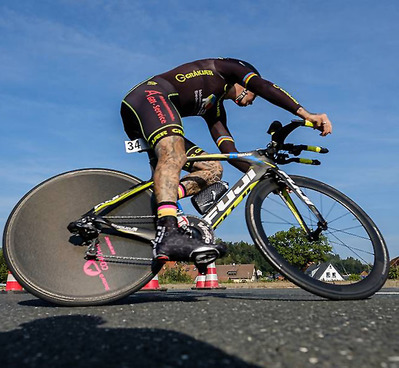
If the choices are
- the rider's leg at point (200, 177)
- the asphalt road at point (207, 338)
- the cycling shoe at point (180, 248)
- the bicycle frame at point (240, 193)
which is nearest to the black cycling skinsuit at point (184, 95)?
the rider's leg at point (200, 177)

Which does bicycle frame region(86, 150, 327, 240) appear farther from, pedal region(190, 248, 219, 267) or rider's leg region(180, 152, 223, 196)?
pedal region(190, 248, 219, 267)

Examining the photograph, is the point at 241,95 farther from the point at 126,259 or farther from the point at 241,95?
the point at 126,259

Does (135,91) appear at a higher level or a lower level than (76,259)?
higher

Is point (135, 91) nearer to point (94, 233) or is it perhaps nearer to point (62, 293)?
point (94, 233)

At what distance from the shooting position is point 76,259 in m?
3.56

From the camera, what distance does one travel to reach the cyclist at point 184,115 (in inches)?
126

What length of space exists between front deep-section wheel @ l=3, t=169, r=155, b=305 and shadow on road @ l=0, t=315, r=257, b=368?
123cm

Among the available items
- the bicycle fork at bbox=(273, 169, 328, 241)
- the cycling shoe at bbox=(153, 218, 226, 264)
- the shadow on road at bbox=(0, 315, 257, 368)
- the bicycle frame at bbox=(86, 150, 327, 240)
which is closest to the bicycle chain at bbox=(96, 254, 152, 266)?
the bicycle frame at bbox=(86, 150, 327, 240)

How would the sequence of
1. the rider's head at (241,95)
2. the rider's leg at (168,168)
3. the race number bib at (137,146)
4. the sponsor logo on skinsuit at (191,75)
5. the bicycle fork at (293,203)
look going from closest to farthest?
the rider's leg at (168,168) → the race number bib at (137,146) → the sponsor logo on skinsuit at (191,75) → the bicycle fork at (293,203) → the rider's head at (241,95)

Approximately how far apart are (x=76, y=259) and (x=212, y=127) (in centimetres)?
199

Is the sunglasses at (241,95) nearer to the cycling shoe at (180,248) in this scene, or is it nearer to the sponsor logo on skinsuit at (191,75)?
the sponsor logo on skinsuit at (191,75)

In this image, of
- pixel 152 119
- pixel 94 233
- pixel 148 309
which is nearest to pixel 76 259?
pixel 94 233

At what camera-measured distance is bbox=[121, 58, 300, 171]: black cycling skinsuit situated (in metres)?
3.57

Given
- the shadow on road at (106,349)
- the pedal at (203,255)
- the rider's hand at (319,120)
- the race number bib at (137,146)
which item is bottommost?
the shadow on road at (106,349)
